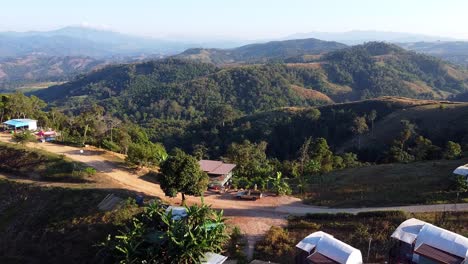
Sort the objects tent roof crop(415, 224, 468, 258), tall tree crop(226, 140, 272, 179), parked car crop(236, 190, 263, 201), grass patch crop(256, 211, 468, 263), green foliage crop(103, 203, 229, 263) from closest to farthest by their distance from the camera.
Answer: tent roof crop(415, 224, 468, 258) → green foliage crop(103, 203, 229, 263) → grass patch crop(256, 211, 468, 263) → parked car crop(236, 190, 263, 201) → tall tree crop(226, 140, 272, 179)

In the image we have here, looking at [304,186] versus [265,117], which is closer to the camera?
[304,186]

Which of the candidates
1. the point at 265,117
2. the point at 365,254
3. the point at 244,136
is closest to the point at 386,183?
the point at 365,254

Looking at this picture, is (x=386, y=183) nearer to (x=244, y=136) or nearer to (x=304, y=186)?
(x=304, y=186)

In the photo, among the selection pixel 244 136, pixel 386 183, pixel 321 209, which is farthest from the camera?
pixel 244 136

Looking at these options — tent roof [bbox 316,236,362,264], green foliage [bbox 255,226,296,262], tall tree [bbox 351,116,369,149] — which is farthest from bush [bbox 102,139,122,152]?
tall tree [bbox 351,116,369,149]

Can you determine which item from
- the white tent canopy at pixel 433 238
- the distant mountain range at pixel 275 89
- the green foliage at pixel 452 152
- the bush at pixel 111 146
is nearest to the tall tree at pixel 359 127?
the green foliage at pixel 452 152

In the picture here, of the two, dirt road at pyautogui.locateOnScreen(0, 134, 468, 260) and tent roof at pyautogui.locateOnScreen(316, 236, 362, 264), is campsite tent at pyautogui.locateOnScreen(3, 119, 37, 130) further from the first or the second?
tent roof at pyautogui.locateOnScreen(316, 236, 362, 264)
